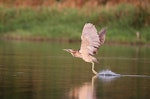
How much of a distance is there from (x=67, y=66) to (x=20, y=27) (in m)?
19.4

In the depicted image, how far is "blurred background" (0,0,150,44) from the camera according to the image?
37763mm

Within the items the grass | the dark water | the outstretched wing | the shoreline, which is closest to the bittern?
the outstretched wing

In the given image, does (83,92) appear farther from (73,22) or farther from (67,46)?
(73,22)

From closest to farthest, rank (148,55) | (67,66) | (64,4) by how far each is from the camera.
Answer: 1. (67,66)
2. (148,55)
3. (64,4)

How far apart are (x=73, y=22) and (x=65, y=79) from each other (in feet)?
74.3

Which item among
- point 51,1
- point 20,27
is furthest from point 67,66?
point 51,1

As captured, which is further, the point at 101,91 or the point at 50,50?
the point at 50,50

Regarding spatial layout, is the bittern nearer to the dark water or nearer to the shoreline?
the dark water

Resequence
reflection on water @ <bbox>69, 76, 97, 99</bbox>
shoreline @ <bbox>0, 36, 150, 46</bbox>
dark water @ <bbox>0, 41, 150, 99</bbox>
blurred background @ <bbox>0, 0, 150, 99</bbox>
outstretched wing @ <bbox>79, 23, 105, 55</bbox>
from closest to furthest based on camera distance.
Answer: reflection on water @ <bbox>69, 76, 97, 99</bbox> < dark water @ <bbox>0, 41, 150, 99</bbox> < blurred background @ <bbox>0, 0, 150, 99</bbox> < outstretched wing @ <bbox>79, 23, 105, 55</bbox> < shoreline @ <bbox>0, 36, 150, 46</bbox>

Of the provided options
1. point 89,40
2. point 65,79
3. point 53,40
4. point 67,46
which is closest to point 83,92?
point 65,79

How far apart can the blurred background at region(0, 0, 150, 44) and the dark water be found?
11244 millimetres

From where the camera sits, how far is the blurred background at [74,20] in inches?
1487

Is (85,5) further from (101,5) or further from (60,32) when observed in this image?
(60,32)

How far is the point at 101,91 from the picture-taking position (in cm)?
1508
